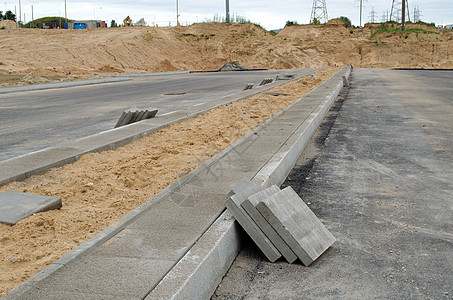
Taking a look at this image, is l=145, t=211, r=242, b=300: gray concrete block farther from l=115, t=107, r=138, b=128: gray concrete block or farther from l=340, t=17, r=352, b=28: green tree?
l=340, t=17, r=352, b=28: green tree

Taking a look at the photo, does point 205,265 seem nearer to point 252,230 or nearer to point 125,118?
point 252,230

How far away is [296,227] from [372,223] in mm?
1131

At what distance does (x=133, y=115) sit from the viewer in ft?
34.3

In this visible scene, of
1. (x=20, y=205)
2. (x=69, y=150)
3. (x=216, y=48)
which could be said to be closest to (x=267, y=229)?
(x=20, y=205)

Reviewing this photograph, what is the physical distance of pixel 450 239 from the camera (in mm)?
3906

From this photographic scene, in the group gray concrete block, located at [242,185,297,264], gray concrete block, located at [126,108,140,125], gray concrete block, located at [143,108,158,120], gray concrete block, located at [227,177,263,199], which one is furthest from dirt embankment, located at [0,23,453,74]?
gray concrete block, located at [242,185,297,264]

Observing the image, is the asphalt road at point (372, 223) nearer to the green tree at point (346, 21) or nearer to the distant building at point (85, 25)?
the green tree at point (346, 21)

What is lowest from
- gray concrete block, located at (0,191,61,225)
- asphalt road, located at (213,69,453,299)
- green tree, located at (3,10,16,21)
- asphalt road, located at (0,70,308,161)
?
asphalt road, located at (213,69,453,299)

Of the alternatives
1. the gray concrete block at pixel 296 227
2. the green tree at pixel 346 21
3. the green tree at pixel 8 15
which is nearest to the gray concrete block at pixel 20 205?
the gray concrete block at pixel 296 227

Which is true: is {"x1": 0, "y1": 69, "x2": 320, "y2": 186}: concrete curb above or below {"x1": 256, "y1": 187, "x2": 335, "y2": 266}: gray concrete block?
above

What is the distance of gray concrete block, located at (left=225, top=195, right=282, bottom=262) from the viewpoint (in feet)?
11.7

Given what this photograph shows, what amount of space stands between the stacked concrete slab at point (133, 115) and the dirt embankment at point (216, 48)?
120ft

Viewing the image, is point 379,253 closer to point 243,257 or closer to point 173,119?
point 243,257

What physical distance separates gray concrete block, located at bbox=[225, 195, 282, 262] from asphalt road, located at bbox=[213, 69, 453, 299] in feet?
0.31
